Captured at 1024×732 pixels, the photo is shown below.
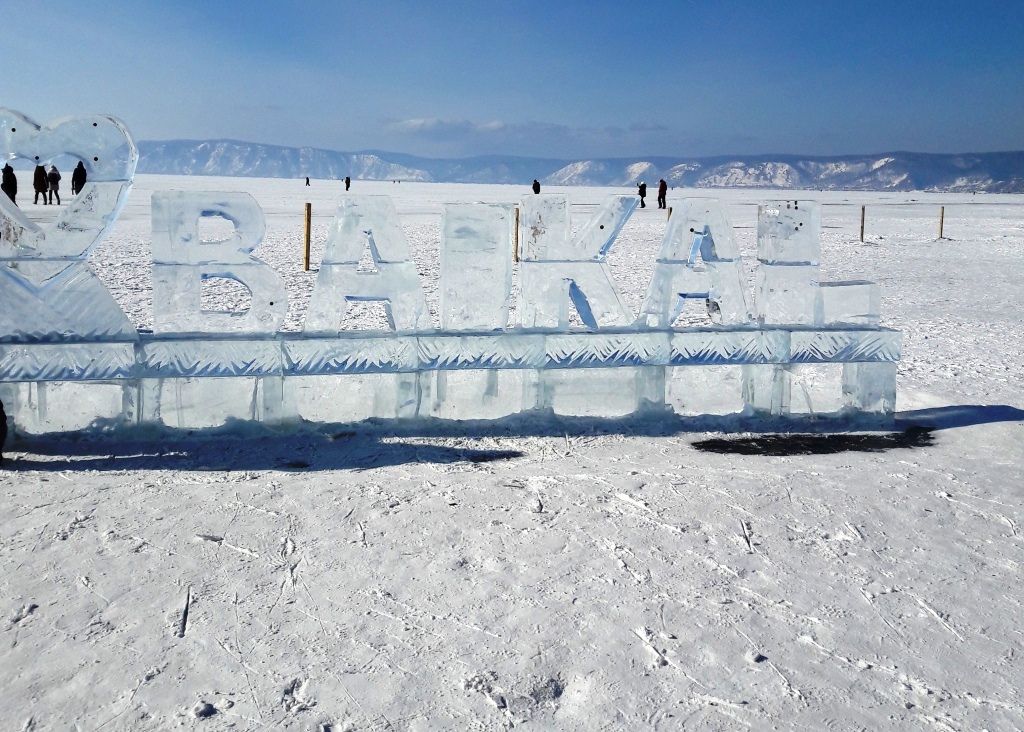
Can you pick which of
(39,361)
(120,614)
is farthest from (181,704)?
(39,361)

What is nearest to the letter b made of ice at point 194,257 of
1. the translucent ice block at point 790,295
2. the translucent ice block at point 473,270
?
the translucent ice block at point 473,270

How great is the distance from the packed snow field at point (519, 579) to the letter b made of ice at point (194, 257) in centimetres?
82

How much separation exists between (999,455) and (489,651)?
4039 mm

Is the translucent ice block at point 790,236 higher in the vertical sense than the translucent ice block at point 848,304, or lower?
higher

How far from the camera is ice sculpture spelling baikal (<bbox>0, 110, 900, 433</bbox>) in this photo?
5438 mm

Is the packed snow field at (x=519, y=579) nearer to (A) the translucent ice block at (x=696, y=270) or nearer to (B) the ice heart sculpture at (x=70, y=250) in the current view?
(B) the ice heart sculpture at (x=70, y=250)

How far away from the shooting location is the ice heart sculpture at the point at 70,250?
5.38m

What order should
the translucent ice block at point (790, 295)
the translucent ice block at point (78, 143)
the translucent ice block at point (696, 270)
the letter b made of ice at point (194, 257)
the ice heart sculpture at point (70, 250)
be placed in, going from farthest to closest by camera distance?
the translucent ice block at point (790, 295) < the translucent ice block at point (696, 270) < the letter b made of ice at point (194, 257) < the ice heart sculpture at point (70, 250) < the translucent ice block at point (78, 143)

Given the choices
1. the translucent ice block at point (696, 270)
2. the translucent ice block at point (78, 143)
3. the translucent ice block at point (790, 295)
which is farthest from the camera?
the translucent ice block at point (790, 295)

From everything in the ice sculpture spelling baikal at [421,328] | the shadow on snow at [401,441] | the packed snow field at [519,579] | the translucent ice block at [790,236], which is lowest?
the packed snow field at [519,579]

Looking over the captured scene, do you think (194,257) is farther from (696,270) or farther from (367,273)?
(696,270)

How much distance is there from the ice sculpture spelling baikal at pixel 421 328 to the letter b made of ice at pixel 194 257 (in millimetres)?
12

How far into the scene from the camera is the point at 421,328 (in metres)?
5.85

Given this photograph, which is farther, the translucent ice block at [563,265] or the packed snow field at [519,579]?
the translucent ice block at [563,265]
